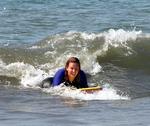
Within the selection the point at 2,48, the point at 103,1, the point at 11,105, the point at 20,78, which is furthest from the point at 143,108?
the point at 103,1

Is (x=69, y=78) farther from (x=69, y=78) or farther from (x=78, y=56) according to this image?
(x=78, y=56)

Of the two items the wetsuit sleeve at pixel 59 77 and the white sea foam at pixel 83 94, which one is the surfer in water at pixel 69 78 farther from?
the white sea foam at pixel 83 94

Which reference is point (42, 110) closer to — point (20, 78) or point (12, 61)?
point (20, 78)

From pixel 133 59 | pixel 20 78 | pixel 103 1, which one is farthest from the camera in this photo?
pixel 103 1

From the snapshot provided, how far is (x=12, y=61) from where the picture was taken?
14445 mm

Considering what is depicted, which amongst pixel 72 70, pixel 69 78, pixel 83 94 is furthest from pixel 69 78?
pixel 83 94

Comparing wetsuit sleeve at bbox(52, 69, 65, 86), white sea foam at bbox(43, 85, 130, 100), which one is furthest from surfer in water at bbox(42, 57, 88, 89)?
white sea foam at bbox(43, 85, 130, 100)

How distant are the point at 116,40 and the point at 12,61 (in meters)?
3.59

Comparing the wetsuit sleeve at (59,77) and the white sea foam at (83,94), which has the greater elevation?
the wetsuit sleeve at (59,77)

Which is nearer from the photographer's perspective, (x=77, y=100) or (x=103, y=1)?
(x=77, y=100)

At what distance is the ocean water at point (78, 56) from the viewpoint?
28.4 ft

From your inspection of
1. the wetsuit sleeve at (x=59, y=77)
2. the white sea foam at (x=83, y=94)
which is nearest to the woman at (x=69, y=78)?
the wetsuit sleeve at (x=59, y=77)

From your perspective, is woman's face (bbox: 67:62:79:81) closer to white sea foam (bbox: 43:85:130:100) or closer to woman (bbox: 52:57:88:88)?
woman (bbox: 52:57:88:88)

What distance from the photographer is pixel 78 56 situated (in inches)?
586
